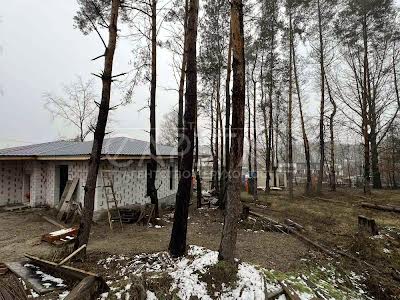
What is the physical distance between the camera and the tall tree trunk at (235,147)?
5.36 m

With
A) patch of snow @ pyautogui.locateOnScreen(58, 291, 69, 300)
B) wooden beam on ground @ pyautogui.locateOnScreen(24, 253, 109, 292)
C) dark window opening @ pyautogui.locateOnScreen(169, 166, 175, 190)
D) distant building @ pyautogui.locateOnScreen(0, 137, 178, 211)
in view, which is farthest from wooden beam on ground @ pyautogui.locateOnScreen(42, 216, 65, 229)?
dark window opening @ pyautogui.locateOnScreen(169, 166, 175, 190)

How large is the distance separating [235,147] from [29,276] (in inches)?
200

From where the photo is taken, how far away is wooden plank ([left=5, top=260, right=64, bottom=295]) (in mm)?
5142

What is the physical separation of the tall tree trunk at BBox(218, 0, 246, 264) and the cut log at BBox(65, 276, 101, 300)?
2.32 m

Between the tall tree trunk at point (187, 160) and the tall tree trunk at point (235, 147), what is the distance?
3.78 feet

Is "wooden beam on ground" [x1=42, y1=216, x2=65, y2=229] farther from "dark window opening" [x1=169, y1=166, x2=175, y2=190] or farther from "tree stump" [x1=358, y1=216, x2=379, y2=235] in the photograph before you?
"tree stump" [x1=358, y1=216, x2=379, y2=235]

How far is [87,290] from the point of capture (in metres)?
4.51

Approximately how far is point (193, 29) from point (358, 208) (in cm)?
1279

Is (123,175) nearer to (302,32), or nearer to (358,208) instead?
(358,208)

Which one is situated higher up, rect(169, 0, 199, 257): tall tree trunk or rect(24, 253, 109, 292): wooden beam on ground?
rect(169, 0, 199, 257): tall tree trunk

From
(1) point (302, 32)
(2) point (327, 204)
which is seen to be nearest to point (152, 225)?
(2) point (327, 204)

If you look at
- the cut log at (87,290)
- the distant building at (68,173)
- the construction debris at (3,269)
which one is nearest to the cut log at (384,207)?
the distant building at (68,173)

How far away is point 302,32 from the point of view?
17938mm

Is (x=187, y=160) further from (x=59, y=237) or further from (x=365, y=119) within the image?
(x=365, y=119)
